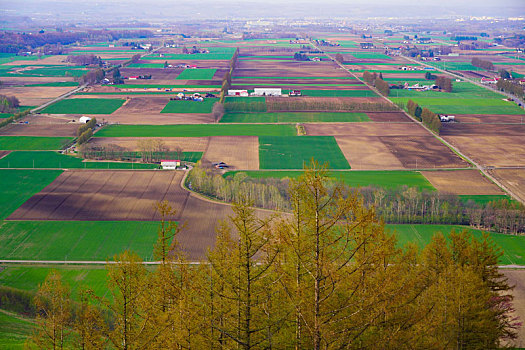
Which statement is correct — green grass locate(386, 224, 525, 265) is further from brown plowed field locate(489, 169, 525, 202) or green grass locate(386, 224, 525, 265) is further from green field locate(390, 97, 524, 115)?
green field locate(390, 97, 524, 115)

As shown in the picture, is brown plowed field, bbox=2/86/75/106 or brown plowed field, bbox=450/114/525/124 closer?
brown plowed field, bbox=450/114/525/124

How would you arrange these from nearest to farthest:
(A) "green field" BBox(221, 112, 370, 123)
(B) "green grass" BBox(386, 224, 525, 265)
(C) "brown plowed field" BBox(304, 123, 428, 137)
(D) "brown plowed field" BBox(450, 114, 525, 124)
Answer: (B) "green grass" BBox(386, 224, 525, 265)
(C) "brown plowed field" BBox(304, 123, 428, 137)
(A) "green field" BBox(221, 112, 370, 123)
(D) "brown plowed field" BBox(450, 114, 525, 124)

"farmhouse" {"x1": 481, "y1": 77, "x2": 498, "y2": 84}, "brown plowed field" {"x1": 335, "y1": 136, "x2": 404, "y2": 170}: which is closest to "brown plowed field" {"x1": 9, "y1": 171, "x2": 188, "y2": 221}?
"brown plowed field" {"x1": 335, "y1": 136, "x2": 404, "y2": 170}

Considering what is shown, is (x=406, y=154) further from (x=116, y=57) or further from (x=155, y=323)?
(x=116, y=57)

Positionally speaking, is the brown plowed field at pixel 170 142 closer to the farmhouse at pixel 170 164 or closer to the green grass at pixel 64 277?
the farmhouse at pixel 170 164

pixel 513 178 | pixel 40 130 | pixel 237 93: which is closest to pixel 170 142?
pixel 40 130

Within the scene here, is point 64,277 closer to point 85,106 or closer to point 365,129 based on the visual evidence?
point 365,129

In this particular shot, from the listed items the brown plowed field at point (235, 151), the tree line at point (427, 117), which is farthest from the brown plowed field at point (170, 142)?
the tree line at point (427, 117)
